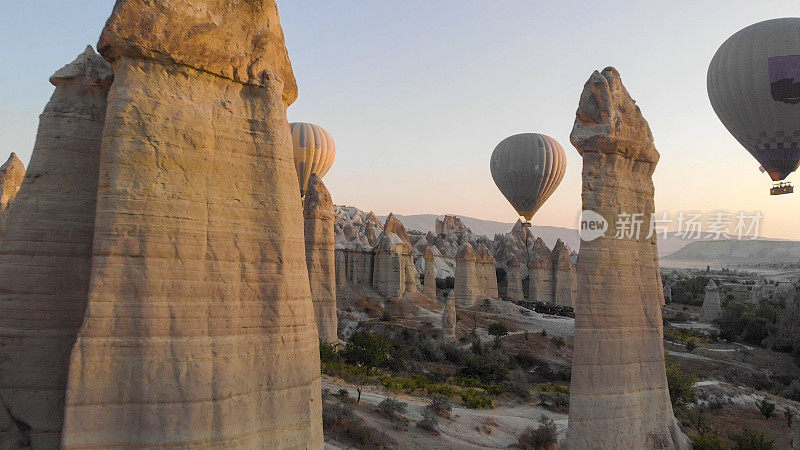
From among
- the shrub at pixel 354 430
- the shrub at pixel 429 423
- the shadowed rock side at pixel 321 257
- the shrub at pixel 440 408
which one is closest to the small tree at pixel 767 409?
the shrub at pixel 440 408

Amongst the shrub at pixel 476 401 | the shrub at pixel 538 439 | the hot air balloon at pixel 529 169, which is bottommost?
the shrub at pixel 476 401

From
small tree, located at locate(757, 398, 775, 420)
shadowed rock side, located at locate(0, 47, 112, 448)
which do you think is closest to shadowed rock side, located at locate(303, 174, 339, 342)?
small tree, located at locate(757, 398, 775, 420)

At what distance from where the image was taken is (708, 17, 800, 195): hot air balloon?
3022cm

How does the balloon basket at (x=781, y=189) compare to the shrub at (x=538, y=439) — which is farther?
the balloon basket at (x=781, y=189)

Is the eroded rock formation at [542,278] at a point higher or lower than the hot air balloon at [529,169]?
lower

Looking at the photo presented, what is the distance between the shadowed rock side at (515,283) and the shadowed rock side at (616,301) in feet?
143

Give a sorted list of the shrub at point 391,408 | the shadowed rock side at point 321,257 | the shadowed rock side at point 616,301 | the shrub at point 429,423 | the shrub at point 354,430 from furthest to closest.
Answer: the shadowed rock side at point 321,257
the shrub at point 391,408
the shrub at point 429,423
the shrub at point 354,430
the shadowed rock side at point 616,301

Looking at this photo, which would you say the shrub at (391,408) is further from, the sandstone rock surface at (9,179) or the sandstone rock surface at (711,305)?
the sandstone rock surface at (711,305)

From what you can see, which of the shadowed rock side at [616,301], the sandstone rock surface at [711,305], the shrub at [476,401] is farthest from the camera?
the sandstone rock surface at [711,305]

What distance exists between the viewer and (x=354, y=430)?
1284 cm

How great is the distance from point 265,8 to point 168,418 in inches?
201

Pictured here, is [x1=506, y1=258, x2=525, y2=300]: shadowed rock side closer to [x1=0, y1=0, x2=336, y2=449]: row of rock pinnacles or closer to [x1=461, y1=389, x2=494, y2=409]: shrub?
[x1=461, y1=389, x2=494, y2=409]: shrub

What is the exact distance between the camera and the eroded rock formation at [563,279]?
54188 mm

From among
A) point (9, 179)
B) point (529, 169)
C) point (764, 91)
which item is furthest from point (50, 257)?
point (529, 169)
